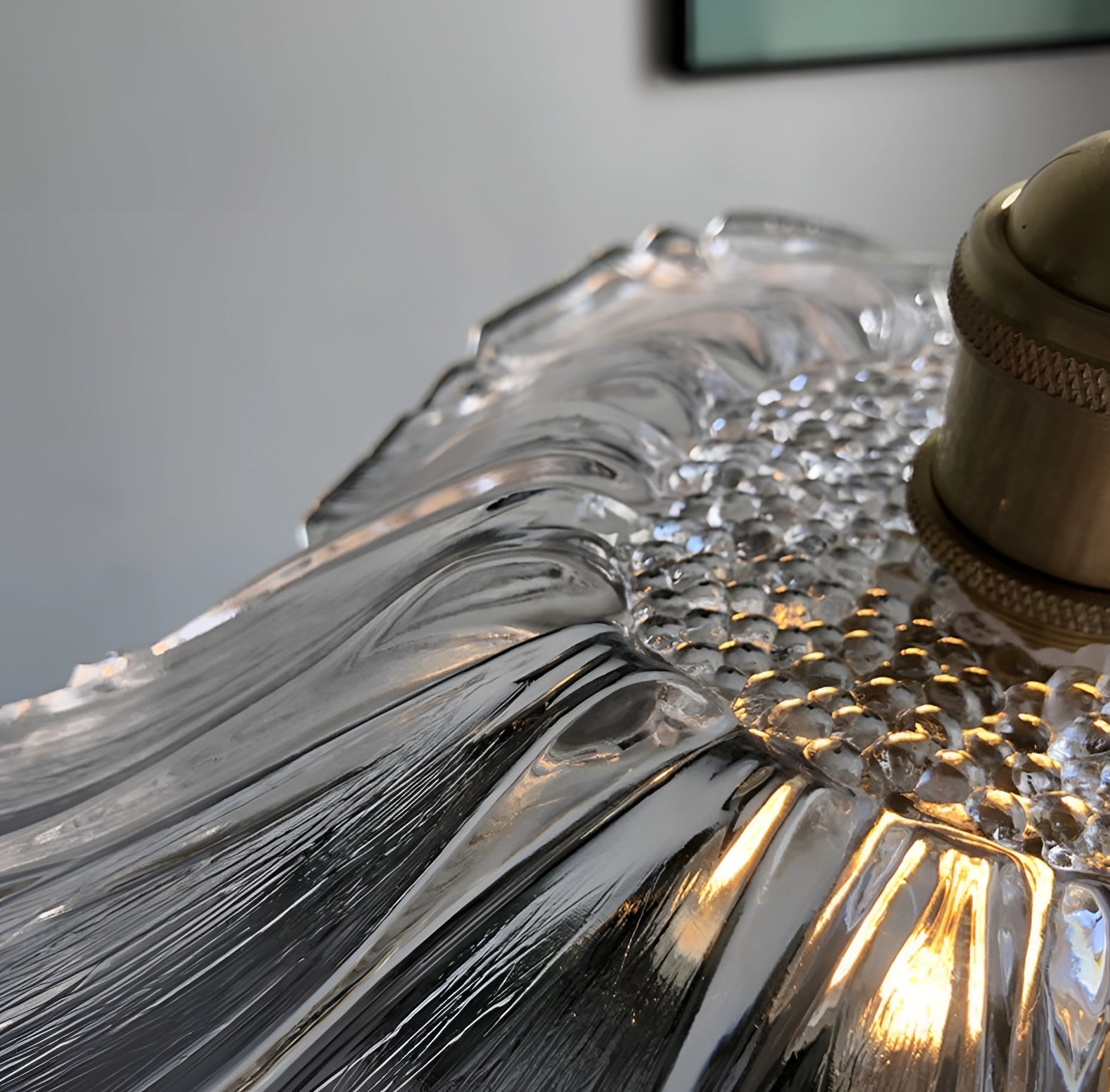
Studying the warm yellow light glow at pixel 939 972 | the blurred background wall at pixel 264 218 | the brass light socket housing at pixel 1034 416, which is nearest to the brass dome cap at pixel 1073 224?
the brass light socket housing at pixel 1034 416

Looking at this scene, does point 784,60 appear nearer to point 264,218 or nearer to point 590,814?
point 264,218

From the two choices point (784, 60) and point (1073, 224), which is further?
point (784, 60)

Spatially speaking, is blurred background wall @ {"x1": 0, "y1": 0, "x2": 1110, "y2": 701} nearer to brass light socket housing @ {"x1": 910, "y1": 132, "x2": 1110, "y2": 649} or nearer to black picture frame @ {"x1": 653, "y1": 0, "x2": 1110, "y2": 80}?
black picture frame @ {"x1": 653, "y1": 0, "x2": 1110, "y2": 80}

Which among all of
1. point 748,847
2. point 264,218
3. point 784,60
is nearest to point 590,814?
point 748,847

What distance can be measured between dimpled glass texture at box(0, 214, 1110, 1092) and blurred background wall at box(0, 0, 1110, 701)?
334 millimetres

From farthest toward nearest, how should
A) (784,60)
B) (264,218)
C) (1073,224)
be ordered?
(784,60) → (264,218) → (1073,224)

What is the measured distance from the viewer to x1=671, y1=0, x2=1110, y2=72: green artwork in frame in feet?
2.25

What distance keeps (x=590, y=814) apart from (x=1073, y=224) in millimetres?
129

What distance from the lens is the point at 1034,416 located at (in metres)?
0.20

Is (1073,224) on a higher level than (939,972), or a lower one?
higher

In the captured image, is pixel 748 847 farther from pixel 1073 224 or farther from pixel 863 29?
pixel 863 29

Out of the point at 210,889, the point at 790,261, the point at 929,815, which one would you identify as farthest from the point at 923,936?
the point at 790,261

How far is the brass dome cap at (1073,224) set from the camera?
0.18 metres

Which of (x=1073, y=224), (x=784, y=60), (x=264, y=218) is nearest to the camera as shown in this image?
(x=1073, y=224)
